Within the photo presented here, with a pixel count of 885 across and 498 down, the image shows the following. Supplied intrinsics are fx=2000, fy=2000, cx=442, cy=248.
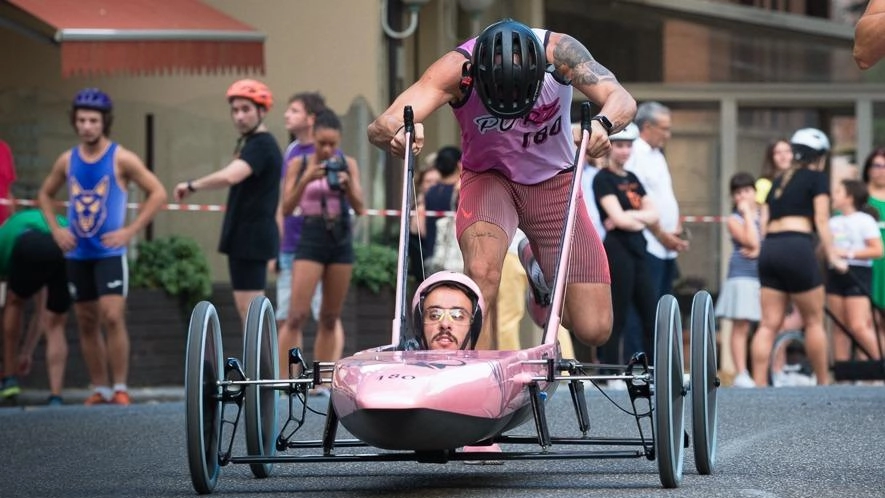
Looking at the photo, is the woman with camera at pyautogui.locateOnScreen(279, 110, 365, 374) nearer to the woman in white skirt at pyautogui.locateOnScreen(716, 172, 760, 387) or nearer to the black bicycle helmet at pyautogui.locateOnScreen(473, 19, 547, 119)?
the woman in white skirt at pyautogui.locateOnScreen(716, 172, 760, 387)

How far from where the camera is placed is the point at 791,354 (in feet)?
Result: 54.6

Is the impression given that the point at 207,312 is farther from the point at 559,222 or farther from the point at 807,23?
the point at 807,23

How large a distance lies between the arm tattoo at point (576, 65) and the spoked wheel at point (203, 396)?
6.20 ft

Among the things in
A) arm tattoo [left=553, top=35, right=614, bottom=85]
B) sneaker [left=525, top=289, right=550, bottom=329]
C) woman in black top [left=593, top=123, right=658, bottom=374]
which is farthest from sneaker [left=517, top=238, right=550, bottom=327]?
woman in black top [left=593, top=123, right=658, bottom=374]

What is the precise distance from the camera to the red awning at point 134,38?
12.7 meters

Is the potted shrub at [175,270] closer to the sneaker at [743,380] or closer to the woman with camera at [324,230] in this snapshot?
the woman with camera at [324,230]

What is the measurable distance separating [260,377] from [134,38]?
5.39 m

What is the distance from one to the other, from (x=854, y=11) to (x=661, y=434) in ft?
46.1

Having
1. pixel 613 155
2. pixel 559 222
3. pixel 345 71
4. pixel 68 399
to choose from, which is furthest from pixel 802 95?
pixel 559 222

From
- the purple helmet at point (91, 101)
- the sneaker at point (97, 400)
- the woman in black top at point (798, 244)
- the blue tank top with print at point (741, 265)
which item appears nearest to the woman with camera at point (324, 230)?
the sneaker at point (97, 400)

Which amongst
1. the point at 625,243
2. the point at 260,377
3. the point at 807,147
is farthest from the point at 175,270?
the point at 260,377

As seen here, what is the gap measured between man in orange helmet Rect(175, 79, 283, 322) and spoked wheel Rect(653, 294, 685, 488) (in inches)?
230

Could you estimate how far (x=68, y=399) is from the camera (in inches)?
573

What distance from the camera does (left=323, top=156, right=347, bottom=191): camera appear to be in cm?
1287
